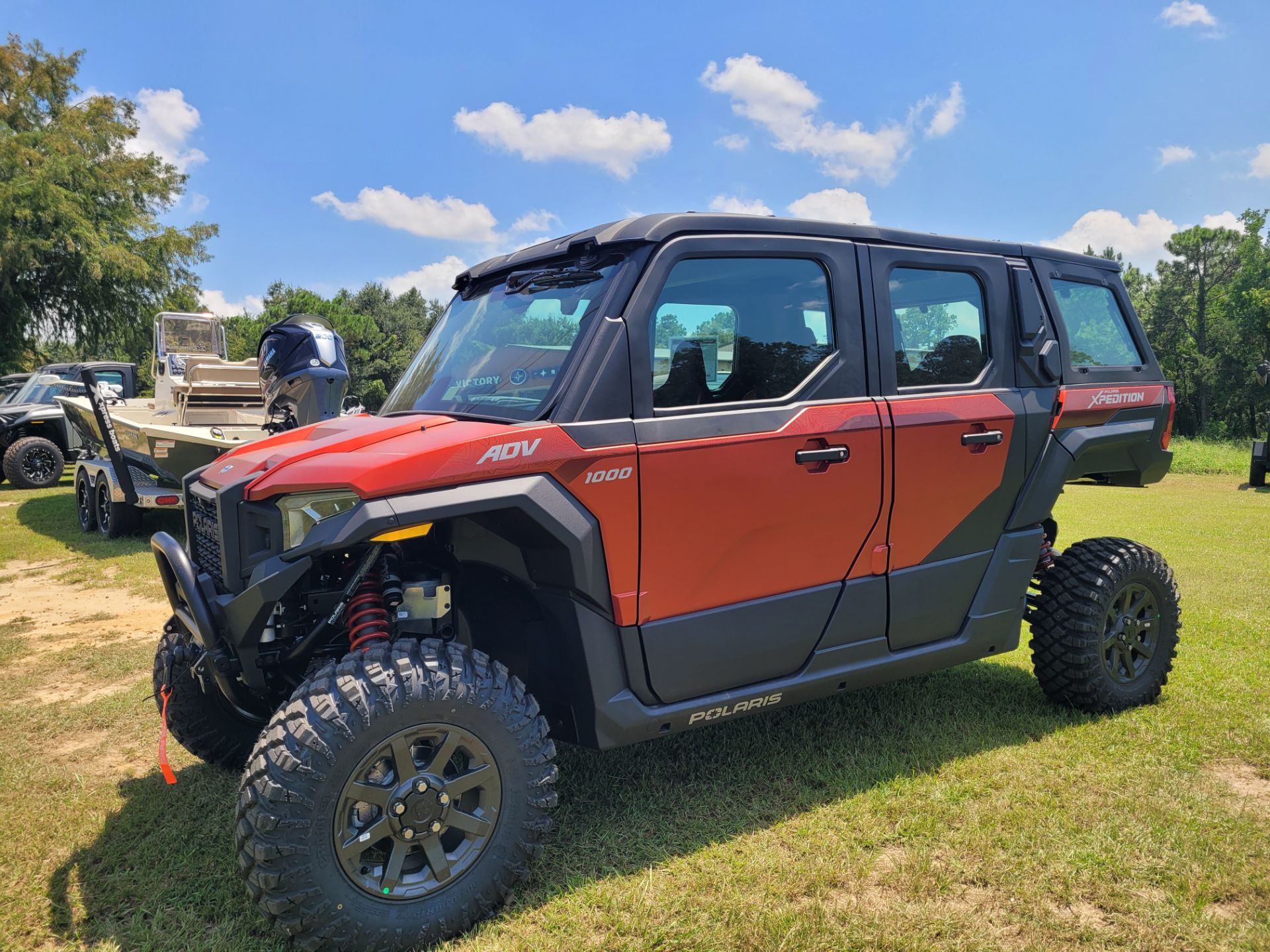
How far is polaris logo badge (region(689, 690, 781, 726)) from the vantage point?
10.1 ft

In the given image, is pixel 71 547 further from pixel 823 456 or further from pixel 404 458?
pixel 823 456

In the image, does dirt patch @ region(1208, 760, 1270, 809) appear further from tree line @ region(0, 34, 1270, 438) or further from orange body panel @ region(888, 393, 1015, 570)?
tree line @ region(0, 34, 1270, 438)

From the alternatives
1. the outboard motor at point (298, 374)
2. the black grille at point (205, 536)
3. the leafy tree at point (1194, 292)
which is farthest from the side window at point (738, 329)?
the leafy tree at point (1194, 292)

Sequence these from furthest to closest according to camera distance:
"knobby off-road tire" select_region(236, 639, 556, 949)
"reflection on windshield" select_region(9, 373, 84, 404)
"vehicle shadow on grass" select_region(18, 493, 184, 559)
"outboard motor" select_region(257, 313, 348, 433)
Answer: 1. "reflection on windshield" select_region(9, 373, 84, 404)
2. "vehicle shadow on grass" select_region(18, 493, 184, 559)
3. "outboard motor" select_region(257, 313, 348, 433)
4. "knobby off-road tire" select_region(236, 639, 556, 949)

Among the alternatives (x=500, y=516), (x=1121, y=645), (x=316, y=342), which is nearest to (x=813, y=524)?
(x=500, y=516)

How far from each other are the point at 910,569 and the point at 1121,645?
166 cm

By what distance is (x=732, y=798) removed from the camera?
11.6 ft

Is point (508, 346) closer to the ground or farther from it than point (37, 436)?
farther from it

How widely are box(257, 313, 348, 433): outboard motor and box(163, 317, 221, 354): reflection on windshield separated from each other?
9.56 meters

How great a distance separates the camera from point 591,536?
278 cm

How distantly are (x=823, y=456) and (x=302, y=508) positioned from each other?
6.02 feet

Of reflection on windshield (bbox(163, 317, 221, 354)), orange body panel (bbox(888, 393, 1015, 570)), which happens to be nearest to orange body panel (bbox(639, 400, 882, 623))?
orange body panel (bbox(888, 393, 1015, 570))

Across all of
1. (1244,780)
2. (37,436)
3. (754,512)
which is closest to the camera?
(754,512)

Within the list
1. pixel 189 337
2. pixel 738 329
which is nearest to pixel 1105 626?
pixel 738 329
